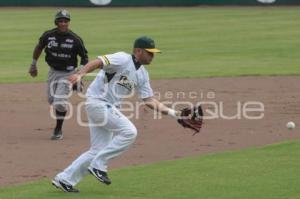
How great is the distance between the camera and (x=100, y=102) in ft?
29.6

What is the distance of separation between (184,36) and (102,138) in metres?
21.3

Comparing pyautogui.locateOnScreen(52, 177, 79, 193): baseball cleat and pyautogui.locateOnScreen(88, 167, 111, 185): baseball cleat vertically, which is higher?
pyautogui.locateOnScreen(88, 167, 111, 185): baseball cleat

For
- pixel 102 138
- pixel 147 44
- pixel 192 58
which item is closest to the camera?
pixel 147 44

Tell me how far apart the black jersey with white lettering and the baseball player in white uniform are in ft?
12.5

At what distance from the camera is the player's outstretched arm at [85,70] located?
8.48 meters

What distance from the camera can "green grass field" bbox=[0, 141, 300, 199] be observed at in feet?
29.1

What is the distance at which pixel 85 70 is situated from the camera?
8547 mm

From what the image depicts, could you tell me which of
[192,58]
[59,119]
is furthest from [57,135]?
[192,58]

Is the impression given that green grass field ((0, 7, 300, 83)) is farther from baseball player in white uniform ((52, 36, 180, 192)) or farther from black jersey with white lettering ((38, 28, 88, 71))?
baseball player in white uniform ((52, 36, 180, 192))

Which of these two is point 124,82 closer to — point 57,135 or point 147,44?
point 147,44

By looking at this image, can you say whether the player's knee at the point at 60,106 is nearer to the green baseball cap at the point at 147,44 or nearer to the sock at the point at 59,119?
the sock at the point at 59,119

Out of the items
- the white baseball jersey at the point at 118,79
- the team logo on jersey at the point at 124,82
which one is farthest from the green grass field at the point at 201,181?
the team logo on jersey at the point at 124,82

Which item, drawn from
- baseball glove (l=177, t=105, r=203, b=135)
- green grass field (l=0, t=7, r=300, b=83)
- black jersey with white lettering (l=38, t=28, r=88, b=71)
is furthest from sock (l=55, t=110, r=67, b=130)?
green grass field (l=0, t=7, r=300, b=83)

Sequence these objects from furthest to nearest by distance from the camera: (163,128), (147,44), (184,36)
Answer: (184,36) < (163,128) < (147,44)
